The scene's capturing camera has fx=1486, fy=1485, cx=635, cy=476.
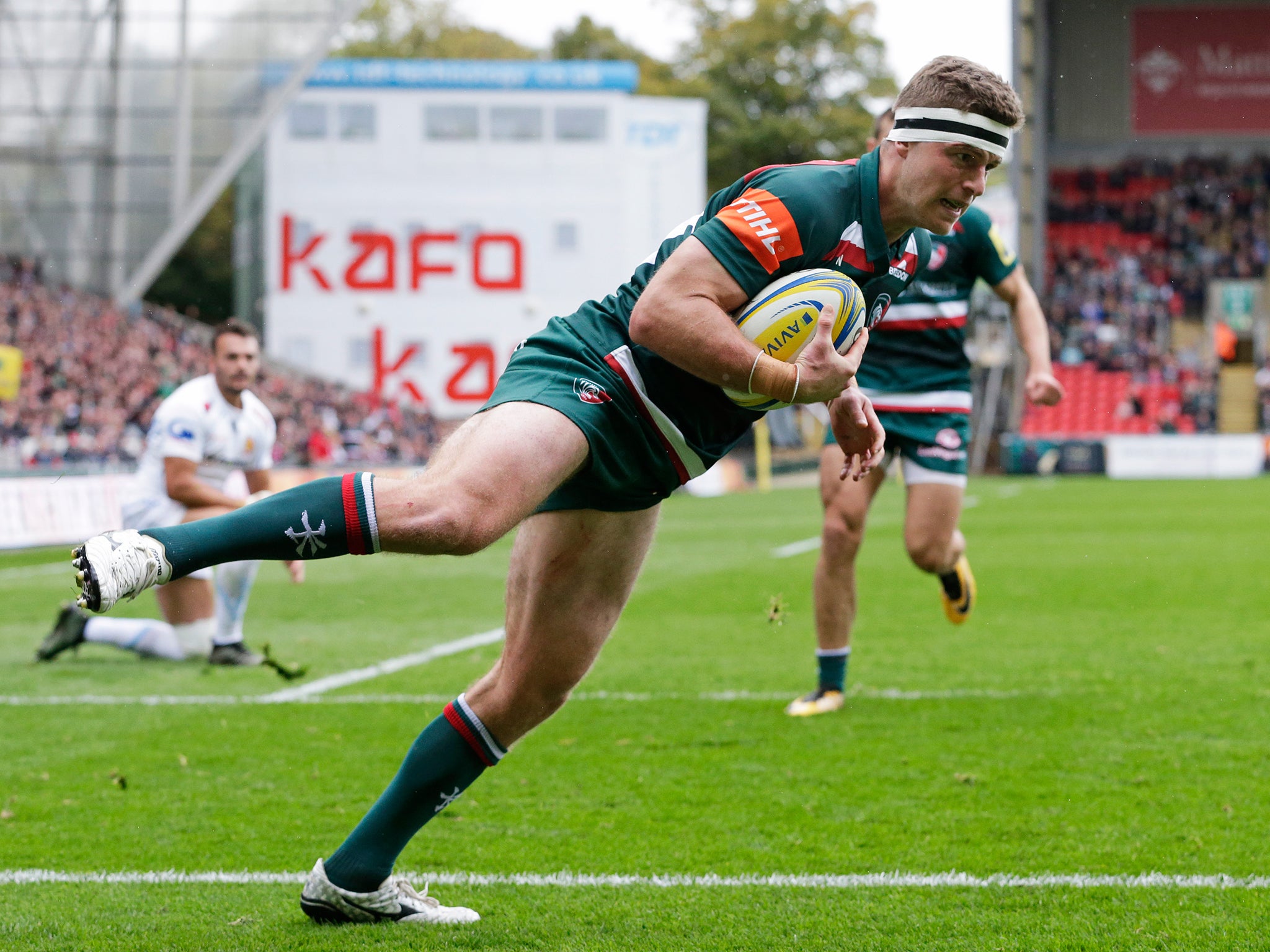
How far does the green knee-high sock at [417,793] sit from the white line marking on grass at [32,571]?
1038 cm

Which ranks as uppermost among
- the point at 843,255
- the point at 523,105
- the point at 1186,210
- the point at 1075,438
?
the point at 523,105

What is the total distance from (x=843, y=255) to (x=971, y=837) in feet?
5.93

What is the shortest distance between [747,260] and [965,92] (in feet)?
2.17

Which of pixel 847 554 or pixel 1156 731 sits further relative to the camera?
pixel 847 554

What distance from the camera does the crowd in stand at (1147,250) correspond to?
4194cm

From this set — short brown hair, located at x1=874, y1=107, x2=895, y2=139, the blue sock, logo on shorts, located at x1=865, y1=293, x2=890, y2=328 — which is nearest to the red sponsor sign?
short brown hair, located at x1=874, y1=107, x2=895, y2=139

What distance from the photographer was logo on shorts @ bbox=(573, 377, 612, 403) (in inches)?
138

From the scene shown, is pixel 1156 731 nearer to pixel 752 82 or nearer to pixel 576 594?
pixel 576 594

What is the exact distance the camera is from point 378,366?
1724 inches

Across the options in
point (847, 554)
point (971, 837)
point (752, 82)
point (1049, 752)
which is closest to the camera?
point (971, 837)

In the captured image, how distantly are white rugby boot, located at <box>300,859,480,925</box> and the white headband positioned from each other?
7.20 ft

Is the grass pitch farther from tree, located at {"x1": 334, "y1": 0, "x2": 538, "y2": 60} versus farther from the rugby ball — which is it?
tree, located at {"x1": 334, "y1": 0, "x2": 538, "y2": 60}

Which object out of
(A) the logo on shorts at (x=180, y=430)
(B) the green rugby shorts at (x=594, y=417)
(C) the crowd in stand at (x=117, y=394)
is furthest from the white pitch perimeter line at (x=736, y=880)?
(C) the crowd in stand at (x=117, y=394)

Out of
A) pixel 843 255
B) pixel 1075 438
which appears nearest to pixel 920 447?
pixel 843 255
